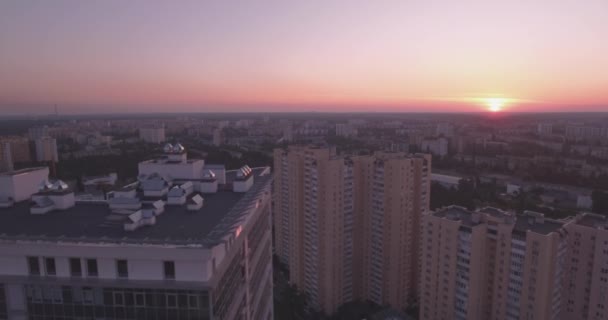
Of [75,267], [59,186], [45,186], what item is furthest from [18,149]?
[75,267]

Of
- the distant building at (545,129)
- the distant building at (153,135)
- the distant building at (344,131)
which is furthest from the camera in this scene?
the distant building at (344,131)

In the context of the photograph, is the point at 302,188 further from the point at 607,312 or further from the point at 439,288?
the point at 607,312

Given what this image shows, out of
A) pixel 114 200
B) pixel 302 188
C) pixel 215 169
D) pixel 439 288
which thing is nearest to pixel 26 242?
pixel 114 200

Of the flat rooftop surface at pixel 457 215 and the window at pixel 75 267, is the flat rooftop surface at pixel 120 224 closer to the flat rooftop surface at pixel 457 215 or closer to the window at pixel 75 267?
the window at pixel 75 267

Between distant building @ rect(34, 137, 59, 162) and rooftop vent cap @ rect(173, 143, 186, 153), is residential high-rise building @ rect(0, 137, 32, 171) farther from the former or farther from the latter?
rooftop vent cap @ rect(173, 143, 186, 153)

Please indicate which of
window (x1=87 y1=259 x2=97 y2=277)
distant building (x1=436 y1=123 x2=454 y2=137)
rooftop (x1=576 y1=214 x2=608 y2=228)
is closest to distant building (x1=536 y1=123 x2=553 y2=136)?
distant building (x1=436 y1=123 x2=454 y2=137)

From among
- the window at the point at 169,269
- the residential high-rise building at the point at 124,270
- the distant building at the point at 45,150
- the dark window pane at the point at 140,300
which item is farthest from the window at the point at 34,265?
the distant building at the point at 45,150
